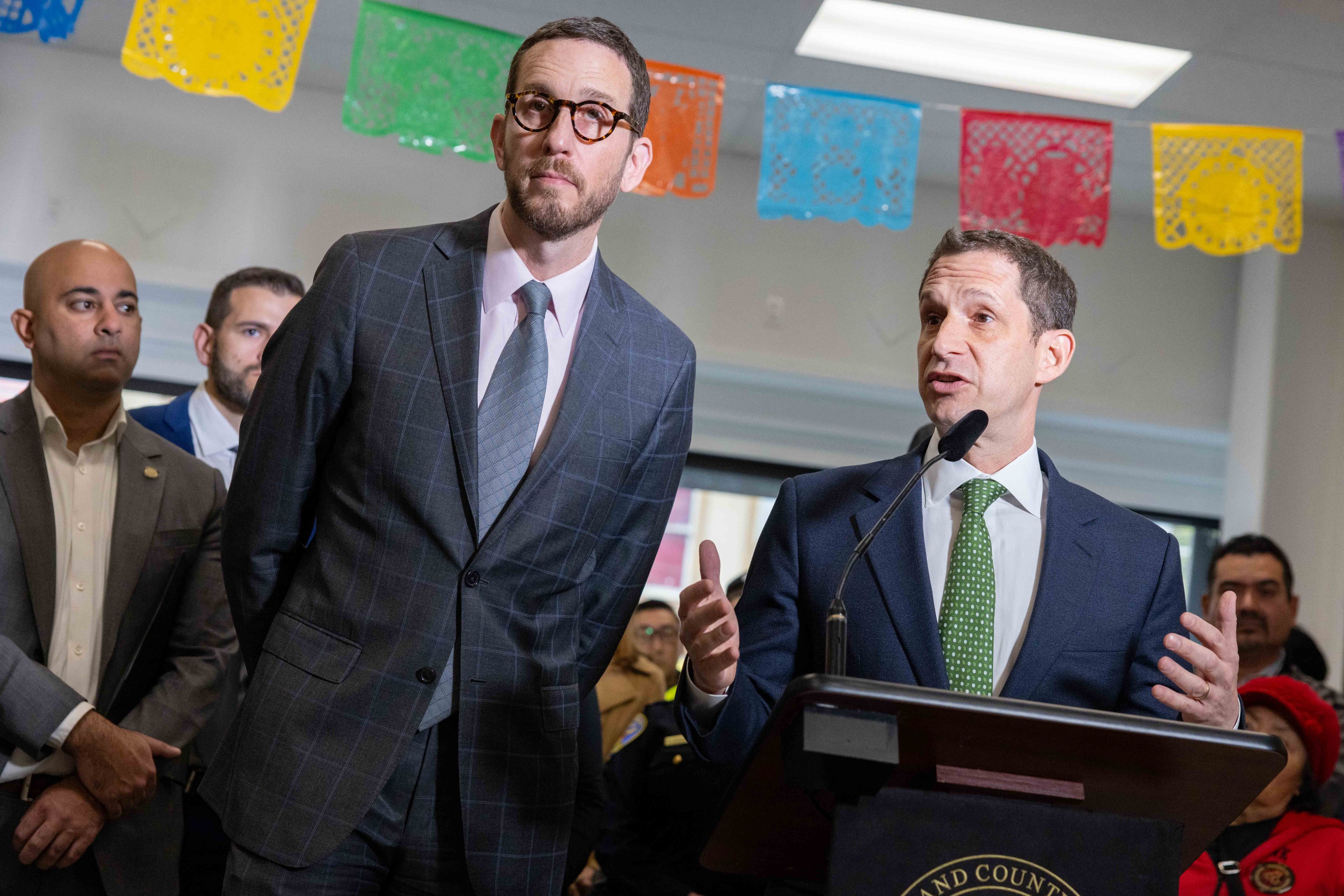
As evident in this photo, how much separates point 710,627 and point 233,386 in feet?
6.11

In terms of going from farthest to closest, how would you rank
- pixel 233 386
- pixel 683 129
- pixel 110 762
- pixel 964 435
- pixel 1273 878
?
pixel 683 129 < pixel 233 386 < pixel 1273 878 < pixel 110 762 < pixel 964 435

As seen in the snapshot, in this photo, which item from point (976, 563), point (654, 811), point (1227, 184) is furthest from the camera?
point (1227, 184)

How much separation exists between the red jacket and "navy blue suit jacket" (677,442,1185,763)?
1144 millimetres

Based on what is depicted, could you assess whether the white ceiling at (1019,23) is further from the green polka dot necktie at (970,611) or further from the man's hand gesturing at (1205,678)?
the man's hand gesturing at (1205,678)

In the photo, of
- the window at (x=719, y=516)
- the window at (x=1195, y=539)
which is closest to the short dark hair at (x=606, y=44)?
the window at (x=719, y=516)

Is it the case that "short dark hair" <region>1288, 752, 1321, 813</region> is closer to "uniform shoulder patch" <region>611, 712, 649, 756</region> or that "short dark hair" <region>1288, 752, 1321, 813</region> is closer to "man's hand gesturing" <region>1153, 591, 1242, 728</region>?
"uniform shoulder patch" <region>611, 712, 649, 756</region>

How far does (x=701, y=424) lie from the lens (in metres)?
5.39

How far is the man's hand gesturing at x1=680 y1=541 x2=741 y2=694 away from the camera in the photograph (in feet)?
3.90

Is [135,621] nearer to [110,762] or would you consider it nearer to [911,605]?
[110,762]

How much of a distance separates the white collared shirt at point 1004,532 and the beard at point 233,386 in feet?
5.75

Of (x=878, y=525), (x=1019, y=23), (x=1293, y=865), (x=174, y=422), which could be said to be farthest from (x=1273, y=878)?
(x=1019, y=23)

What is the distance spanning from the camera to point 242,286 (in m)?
2.85

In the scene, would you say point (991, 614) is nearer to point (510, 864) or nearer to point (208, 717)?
point (510, 864)

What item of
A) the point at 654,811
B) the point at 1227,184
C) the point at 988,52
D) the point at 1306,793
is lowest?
the point at 654,811
